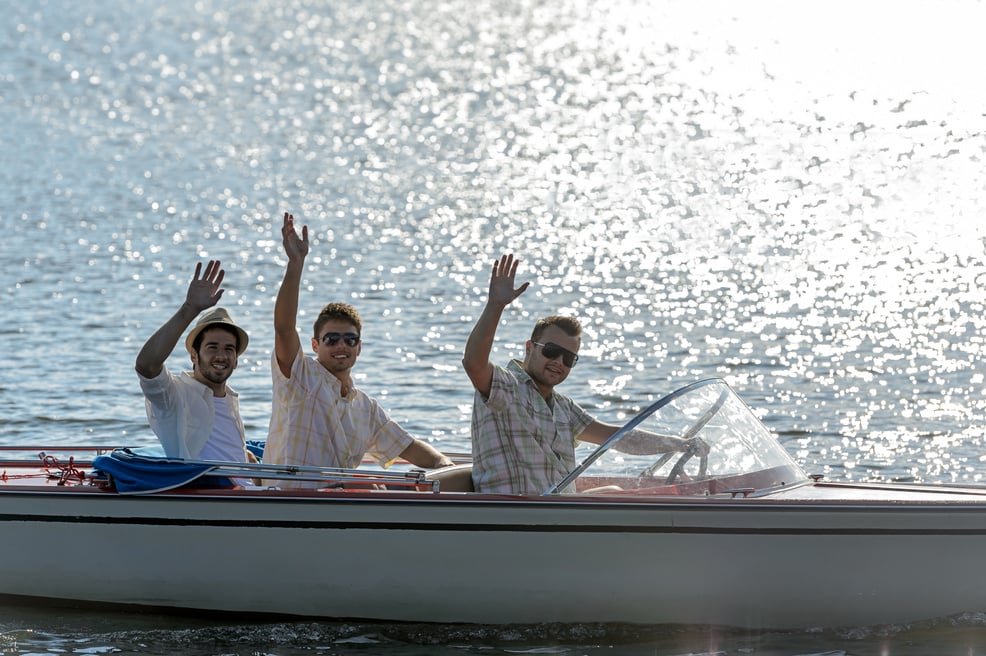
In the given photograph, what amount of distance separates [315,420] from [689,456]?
73.4 inches

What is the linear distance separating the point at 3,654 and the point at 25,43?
132ft

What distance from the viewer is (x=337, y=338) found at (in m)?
7.62

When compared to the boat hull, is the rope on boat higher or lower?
higher

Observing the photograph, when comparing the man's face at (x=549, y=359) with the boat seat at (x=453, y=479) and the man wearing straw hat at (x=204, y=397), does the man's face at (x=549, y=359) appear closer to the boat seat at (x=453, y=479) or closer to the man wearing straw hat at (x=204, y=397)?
the boat seat at (x=453, y=479)

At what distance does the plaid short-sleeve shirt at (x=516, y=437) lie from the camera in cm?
738

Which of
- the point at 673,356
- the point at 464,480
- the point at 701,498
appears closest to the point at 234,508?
the point at 464,480

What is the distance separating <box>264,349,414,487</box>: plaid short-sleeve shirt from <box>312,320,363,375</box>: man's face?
0.18 ft

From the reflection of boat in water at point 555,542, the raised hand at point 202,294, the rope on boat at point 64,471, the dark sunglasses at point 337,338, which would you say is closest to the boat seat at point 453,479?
the reflection of boat in water at point 555,542

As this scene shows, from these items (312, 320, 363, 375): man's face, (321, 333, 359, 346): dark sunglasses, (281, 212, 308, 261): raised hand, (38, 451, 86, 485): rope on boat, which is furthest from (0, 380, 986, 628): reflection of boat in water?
(281, 212, 308, 261): raised hand

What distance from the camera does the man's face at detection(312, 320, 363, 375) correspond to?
299 inches

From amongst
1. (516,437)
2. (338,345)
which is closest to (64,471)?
(338,345)

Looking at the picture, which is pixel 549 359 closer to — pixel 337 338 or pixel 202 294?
pixel 337 338

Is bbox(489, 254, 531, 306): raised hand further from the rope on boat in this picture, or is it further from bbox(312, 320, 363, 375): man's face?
the rope on boat

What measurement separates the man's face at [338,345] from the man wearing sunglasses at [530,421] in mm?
690
